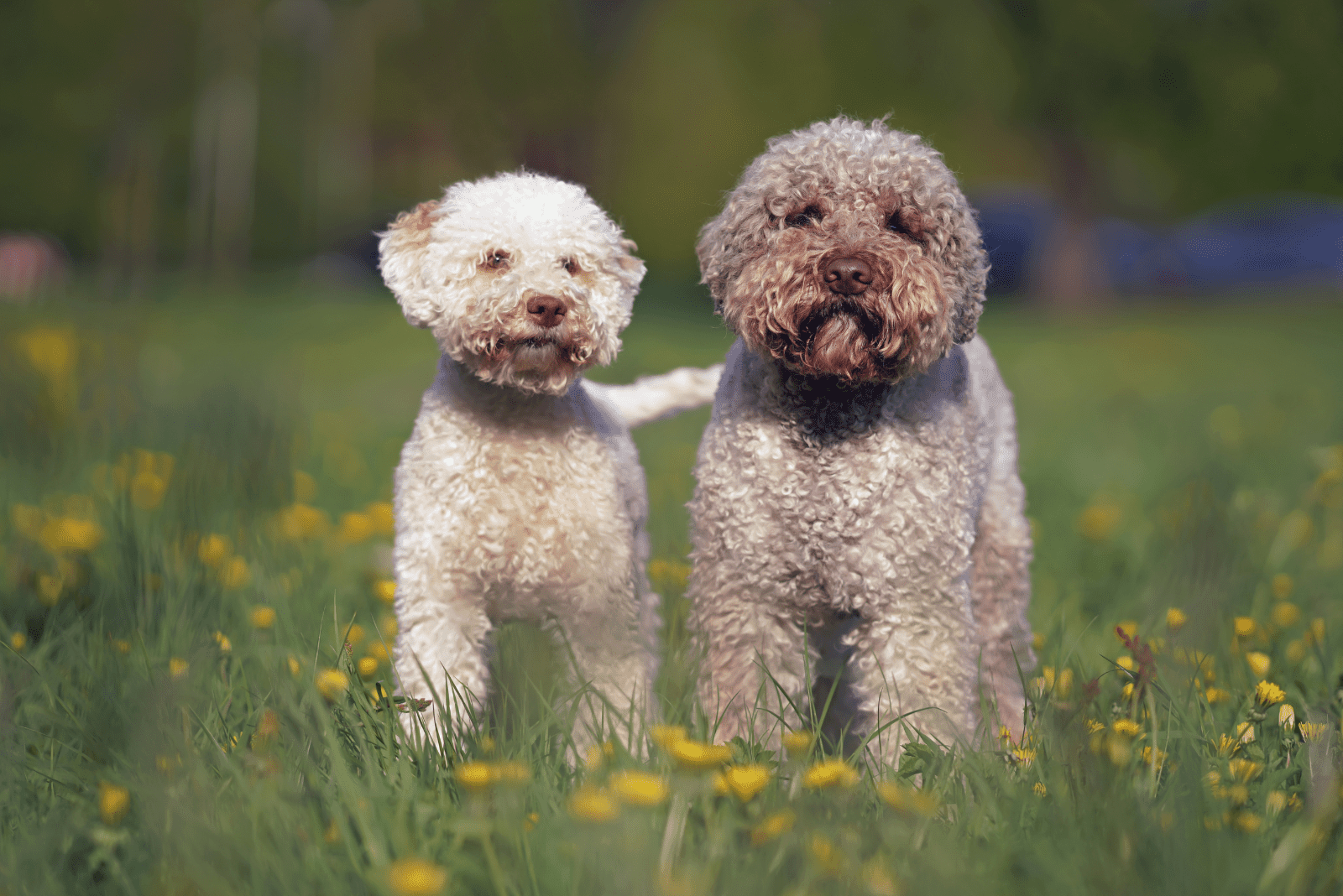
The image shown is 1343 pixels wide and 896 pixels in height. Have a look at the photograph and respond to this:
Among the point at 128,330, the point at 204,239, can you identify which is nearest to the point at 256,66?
the point at 204,239

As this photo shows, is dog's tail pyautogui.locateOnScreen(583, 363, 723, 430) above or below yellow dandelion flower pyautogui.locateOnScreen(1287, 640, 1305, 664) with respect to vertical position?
above

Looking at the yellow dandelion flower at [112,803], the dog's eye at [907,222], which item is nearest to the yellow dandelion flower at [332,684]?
the yellow dandelion flower at [112,803]

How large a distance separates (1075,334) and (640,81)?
17.3 meters

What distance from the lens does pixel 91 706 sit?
2959 millimetres

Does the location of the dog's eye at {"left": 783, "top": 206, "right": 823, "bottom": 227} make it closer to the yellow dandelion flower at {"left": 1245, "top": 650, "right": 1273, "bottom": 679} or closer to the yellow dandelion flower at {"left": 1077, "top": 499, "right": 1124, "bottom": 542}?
the yellow dandelion flower at {"left": 1245, "top": 650, "right": 1273, "bottom": 679}

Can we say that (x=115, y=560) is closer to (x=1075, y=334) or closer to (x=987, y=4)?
(x=1075, y=334)

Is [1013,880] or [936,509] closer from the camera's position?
[1013,880]

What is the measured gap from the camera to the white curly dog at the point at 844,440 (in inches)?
124

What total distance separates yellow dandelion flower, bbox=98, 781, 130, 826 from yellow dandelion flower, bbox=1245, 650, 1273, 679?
297 centimetres

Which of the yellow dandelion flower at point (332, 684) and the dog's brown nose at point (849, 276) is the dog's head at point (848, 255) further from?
the yellow dandelion flower at point (332, 684)

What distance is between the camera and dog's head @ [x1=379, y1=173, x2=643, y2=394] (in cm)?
329

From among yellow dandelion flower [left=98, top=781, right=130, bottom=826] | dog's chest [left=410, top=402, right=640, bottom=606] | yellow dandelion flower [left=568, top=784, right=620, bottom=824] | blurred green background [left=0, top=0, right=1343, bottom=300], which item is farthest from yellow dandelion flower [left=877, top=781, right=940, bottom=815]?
blurred green background [left=0, top=0, right=1343, bottom=300]

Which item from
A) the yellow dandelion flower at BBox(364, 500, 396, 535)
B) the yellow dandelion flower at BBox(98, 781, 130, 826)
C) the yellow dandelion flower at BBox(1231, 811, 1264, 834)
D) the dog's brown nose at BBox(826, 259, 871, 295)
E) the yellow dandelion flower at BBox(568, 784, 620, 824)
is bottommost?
the yellow dandelion flower at BBox(98, 781, 130, 826)

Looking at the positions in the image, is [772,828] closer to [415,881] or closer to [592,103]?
[415,881]
